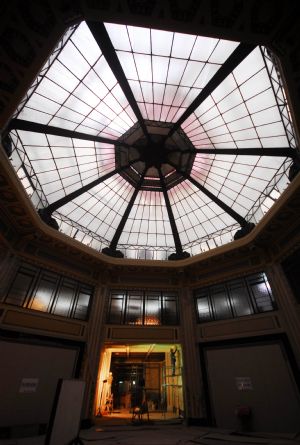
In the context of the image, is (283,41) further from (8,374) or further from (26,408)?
(26,408)

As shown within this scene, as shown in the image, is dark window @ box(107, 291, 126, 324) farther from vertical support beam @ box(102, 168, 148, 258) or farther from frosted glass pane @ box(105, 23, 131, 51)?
frosted glass pane @ box(105, 23, 131, 51)

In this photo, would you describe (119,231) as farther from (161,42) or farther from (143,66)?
(161,42)

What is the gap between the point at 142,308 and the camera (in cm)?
1549

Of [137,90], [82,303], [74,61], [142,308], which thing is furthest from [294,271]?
[74,61]

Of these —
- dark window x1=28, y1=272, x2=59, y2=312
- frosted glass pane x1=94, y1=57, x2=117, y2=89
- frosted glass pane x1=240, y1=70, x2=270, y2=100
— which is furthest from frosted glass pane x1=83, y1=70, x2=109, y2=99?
dark window x1=28, y1=272, x2=59, y2=312

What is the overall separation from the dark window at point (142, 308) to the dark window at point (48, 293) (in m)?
1.89

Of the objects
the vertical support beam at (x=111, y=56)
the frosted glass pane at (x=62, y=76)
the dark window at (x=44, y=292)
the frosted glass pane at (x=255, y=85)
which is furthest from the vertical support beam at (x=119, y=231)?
the frosted glass pane at (x=255, y=85)

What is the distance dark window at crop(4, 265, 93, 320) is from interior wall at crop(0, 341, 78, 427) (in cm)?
202

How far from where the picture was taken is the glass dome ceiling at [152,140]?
31.0ft

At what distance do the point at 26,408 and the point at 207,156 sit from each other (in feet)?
53.2

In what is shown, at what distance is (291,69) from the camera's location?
6.53 metres

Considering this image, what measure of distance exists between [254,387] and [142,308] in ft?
24.9

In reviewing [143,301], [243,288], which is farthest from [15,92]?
[243,288]

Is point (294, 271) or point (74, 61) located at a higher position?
point (74, 61)
